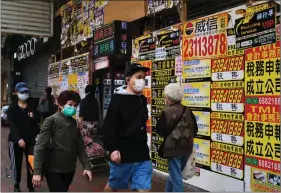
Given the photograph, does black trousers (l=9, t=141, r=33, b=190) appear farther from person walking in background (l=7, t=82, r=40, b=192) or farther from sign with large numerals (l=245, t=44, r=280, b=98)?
sign with large numerals (l=245, t=44, r=280, b=98)

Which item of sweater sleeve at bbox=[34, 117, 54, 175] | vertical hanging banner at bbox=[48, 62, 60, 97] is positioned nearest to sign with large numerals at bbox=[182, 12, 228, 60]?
sweater sleeve at bbox=[34, 117, 54, 175]

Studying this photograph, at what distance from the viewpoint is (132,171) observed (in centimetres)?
393

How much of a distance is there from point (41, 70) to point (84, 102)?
9.49 metres

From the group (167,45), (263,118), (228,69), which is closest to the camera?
(263,118)

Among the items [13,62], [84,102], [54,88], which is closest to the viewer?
[84,102]

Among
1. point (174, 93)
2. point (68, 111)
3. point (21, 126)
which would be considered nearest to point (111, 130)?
point (68, 111)

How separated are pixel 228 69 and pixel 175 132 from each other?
1424 mm

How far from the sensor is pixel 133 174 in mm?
3951

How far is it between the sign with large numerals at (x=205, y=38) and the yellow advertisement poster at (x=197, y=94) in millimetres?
448

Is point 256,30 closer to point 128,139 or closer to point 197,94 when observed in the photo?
point 197,94

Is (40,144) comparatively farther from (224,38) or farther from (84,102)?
(84,102)

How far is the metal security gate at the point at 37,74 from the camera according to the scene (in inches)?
618

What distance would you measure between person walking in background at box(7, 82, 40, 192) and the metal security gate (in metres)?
9.53

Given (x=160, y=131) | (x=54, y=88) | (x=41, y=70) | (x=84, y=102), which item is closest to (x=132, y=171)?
(x=160, y=131)
